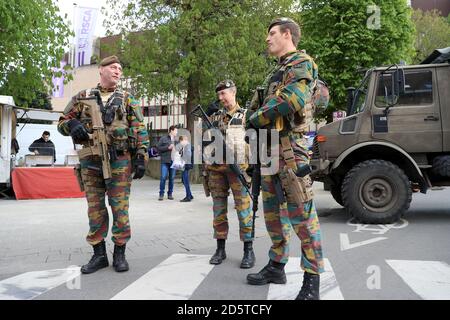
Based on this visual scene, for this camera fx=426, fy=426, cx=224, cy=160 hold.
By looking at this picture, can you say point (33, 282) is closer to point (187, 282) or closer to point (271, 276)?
point (187, 282)

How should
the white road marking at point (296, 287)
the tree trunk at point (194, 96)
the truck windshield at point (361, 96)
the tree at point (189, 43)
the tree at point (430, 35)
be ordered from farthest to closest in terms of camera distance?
1. the tree at point (430, 35)
2. the tree trunk at point (194, 96)
3. the tree at point (189, 43)
4. the truck windshield at point (361, 96)
5. the white road marking at point (296, 287)

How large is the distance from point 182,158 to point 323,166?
17.1 ft

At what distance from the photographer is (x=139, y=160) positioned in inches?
164

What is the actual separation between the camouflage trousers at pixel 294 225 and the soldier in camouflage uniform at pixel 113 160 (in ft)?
4.40

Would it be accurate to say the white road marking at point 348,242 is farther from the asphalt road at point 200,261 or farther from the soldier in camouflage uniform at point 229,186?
the soldier in camouflage uniform at point 229,186

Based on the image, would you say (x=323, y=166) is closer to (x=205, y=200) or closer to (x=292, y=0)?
(x=205, y=200)

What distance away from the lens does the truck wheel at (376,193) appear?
670cm

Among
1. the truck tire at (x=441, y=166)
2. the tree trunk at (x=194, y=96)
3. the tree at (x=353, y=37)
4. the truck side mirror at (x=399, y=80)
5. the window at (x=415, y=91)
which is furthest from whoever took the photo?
the tree at (x=353, y=37)

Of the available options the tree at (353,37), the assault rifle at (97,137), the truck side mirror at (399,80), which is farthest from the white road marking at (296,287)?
the tree at (353,37)

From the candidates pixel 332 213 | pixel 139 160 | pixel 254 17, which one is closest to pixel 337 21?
pixel 254 17

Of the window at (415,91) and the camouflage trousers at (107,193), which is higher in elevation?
the window at (415,91)

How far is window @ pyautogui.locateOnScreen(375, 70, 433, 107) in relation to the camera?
6844 mm
